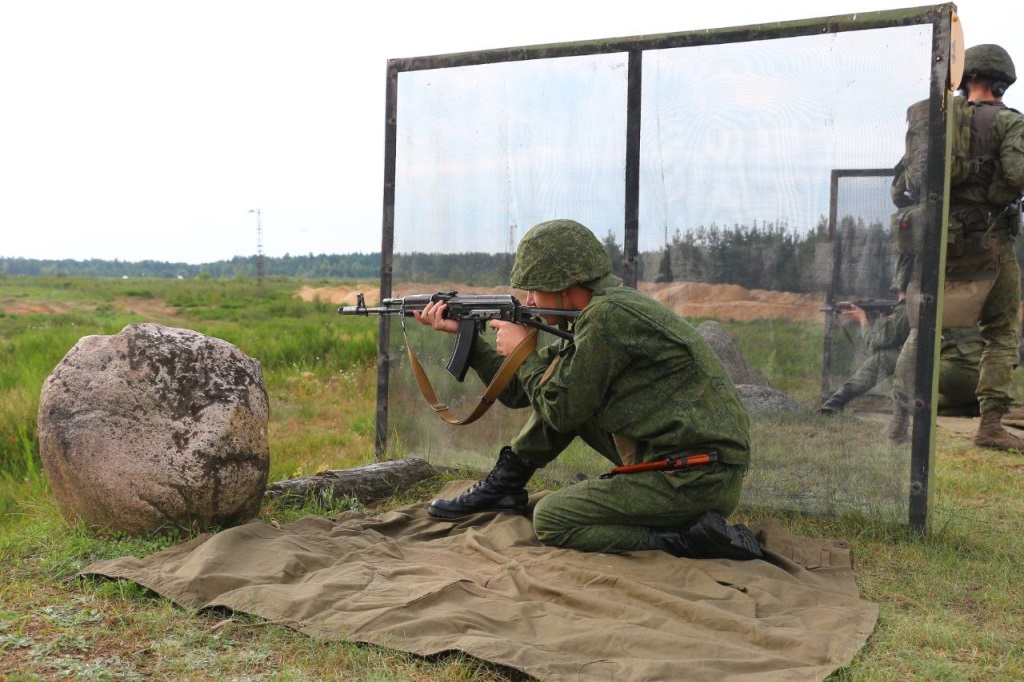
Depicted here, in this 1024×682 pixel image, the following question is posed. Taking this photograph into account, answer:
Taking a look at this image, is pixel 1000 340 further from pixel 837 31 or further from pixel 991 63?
pixel 837 31

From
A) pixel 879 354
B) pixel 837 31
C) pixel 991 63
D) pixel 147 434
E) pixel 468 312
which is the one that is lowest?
pixel 147 434

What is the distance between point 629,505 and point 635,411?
46 centimetres

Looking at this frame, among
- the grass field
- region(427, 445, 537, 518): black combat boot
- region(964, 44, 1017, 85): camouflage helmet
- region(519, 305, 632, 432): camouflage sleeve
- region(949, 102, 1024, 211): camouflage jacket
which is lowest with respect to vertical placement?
the grass field

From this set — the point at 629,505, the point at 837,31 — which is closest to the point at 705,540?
the point at 629,505

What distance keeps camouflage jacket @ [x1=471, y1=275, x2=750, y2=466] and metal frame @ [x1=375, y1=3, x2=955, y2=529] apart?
4.50 ft

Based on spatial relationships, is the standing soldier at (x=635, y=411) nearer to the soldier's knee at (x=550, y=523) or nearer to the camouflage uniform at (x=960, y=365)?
the soldier's knee at (x=550, y=523)

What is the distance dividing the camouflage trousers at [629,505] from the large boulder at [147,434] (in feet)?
5.51

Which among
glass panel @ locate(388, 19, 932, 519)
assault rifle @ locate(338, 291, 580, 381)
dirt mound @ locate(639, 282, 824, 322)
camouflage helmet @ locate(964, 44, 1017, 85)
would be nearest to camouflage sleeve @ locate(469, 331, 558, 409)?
assault rifle @ locate(338, 291, 580, 381)

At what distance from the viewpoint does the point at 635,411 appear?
4633 mm

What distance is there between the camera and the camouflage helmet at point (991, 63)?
24.5ft

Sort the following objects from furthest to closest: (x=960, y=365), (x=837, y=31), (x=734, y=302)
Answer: (x=960, y=365), (x=734, y=302), (x=837, y=31)

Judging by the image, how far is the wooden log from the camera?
5.87 metres

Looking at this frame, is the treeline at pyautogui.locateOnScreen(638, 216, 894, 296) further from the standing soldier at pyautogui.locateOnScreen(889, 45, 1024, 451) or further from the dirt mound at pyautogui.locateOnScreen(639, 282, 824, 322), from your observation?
the standing soldier at pyautogui.locateOnScreen(889, 45, 1024, 451)

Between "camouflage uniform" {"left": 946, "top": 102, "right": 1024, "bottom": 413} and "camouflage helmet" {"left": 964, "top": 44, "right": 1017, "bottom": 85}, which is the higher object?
"camouflage helmet" {"left": 964, "top": 44, "right": 1017, "bottom": 85}
